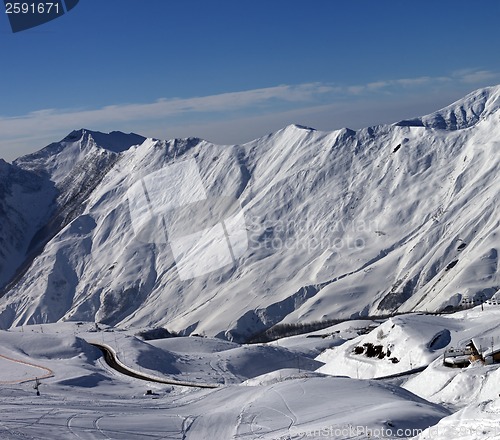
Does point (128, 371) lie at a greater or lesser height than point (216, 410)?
lesser

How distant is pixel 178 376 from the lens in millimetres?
57719

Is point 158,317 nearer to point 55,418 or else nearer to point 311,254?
point 311,254

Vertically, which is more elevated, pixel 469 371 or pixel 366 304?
pixel 469 371

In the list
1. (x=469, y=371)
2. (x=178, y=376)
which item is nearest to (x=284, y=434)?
(x=469, y=371)

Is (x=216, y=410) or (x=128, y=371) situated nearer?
(x=216, y=410)

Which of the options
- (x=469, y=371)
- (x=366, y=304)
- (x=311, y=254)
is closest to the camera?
(x=469, y=371)

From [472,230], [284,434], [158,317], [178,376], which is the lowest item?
[158,317]

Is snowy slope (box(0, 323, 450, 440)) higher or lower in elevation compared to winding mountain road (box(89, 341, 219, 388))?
higher

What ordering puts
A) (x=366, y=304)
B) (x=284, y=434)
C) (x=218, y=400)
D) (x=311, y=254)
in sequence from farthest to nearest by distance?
(x=311, y=254) → (x=366, y=304) → (x=218, y=400) → (x=284, y=434)

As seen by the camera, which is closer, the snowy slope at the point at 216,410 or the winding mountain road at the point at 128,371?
the snowy slope at the point at 216,410

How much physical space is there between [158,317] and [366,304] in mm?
59390

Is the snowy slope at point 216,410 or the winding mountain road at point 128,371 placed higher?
the snowy slope at point 216,410

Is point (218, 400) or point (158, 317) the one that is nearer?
point (218, 400)

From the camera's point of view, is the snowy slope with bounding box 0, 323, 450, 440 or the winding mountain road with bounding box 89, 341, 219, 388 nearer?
the snowy slope with bounding box 0, 323, 450, 440
